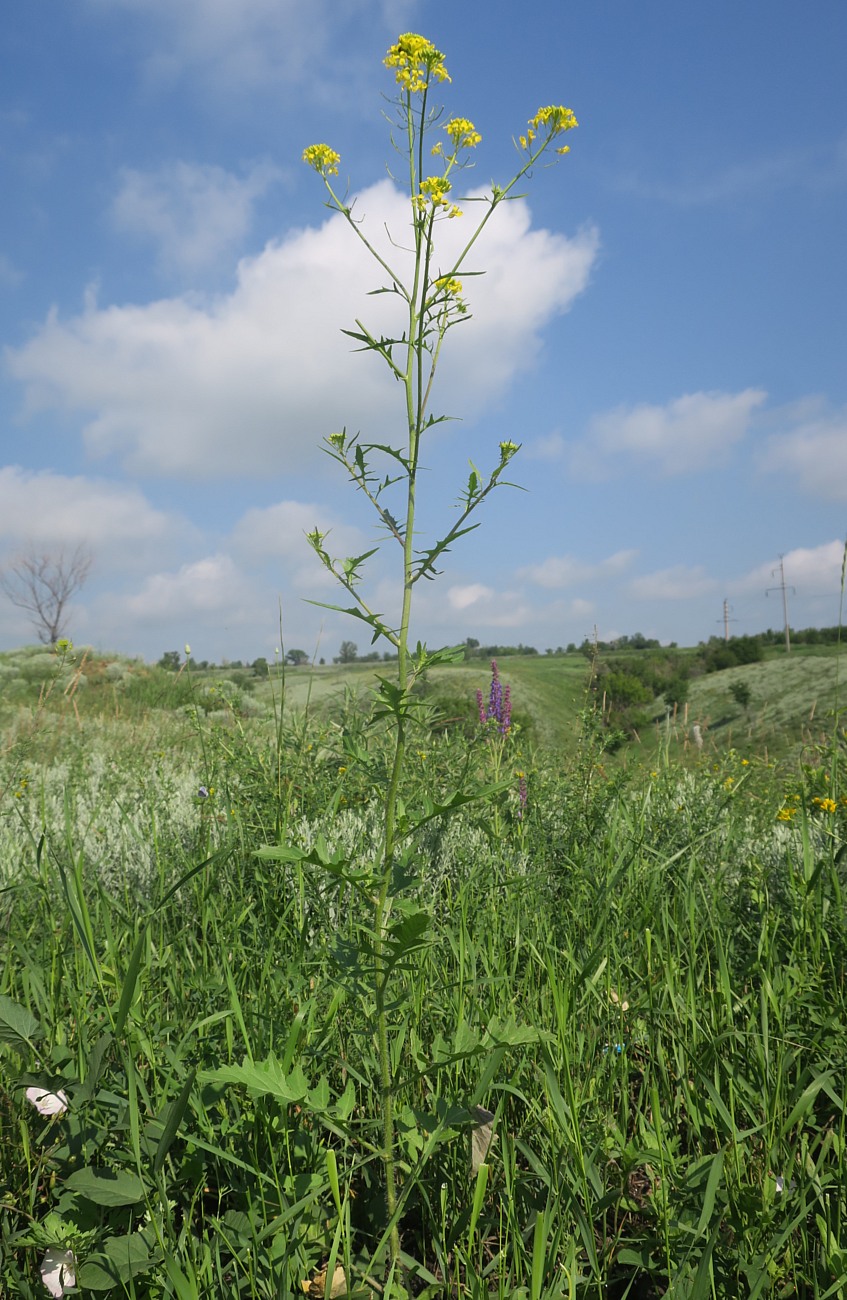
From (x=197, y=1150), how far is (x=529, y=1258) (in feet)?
2.27

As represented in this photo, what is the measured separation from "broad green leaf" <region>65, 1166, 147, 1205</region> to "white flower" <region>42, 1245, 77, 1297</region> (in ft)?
0.28

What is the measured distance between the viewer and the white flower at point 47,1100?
158 cm

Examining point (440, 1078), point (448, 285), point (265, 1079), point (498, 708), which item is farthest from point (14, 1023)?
point (498, 708)

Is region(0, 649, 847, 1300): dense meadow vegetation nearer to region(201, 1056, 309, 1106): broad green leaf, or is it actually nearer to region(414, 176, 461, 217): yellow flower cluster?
region(201, 1056, 309, 1106): broad green leaf

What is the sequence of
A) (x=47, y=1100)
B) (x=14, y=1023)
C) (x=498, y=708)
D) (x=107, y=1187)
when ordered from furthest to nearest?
(x=498, y=708), (x=14, y=1023), (x=47, y=1100), (x=107, y=1187)

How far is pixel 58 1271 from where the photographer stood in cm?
139

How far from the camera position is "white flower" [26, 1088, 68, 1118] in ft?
5.18

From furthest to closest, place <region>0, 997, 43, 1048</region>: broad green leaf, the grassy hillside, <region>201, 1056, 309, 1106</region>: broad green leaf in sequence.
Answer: the grassy hillside
<region>0, 997, 43, 1048</region>: broad green leaf
<region>201, 1056, 309, 1106</region>: broad green leaf

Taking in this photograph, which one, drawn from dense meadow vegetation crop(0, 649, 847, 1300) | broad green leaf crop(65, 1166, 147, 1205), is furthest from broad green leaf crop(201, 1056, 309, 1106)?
broad green leaf crop(65, 1166, 147, 1205)

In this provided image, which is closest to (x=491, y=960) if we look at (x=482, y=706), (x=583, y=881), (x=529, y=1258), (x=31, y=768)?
(x=583, y=881)

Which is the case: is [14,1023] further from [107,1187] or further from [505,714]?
[505,714]

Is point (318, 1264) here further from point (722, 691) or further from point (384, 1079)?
point (722, 691)

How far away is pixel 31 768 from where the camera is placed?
609 cm

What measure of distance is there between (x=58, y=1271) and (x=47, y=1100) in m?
0.30
